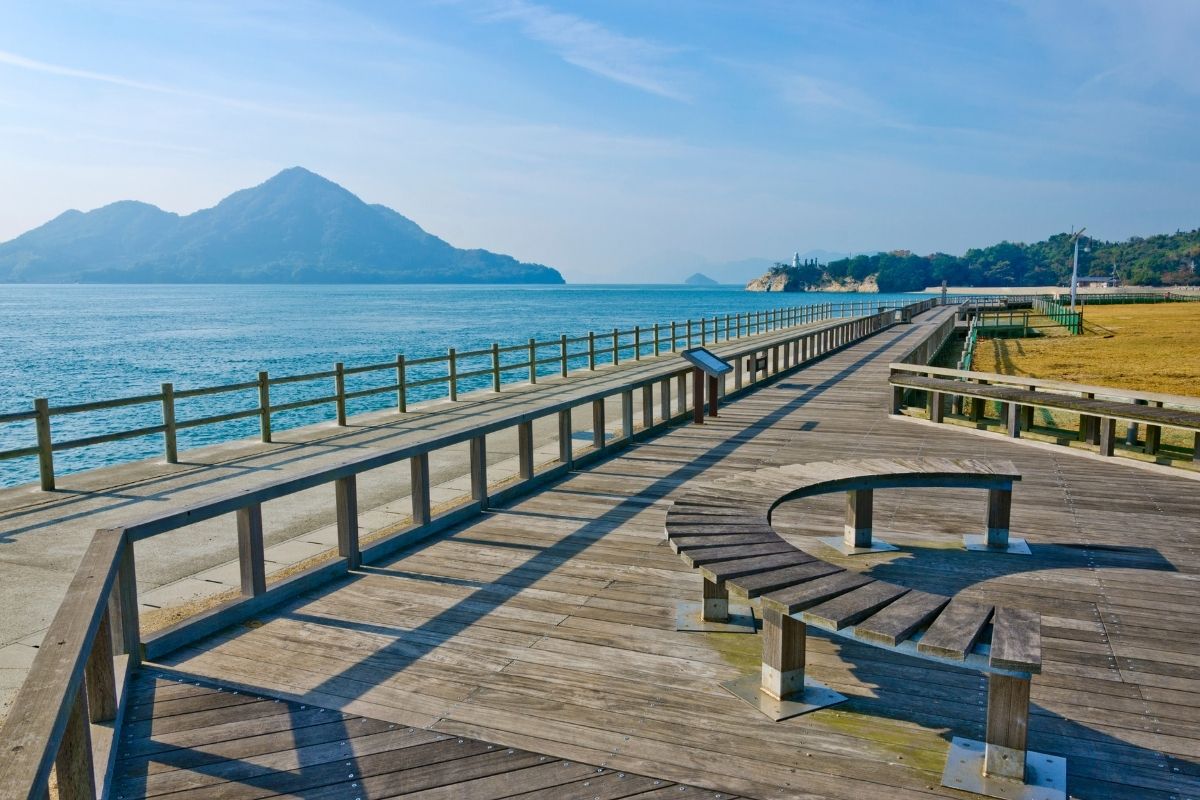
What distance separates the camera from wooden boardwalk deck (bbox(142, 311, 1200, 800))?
357cm

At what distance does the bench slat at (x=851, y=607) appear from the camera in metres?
3.65

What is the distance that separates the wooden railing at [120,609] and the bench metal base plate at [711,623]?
218cm

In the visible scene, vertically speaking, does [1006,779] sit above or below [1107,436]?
below

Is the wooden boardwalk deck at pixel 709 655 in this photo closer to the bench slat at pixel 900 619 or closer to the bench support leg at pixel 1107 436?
the bench slat at pixel 900 619

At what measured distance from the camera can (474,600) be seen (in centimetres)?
533

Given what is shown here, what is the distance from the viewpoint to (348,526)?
5.90 meters

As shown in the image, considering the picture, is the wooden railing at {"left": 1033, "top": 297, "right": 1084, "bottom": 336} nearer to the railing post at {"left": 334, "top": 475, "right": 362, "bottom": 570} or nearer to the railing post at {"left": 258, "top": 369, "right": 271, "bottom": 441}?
the railing post at {"left": 258, "top": 369, "right": 271, "bottom": 441}

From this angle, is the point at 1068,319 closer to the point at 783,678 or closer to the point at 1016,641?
the point at 783,678

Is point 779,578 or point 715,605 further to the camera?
point 715,605

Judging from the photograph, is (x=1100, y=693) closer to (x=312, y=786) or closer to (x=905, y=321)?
(x=312, y=786)

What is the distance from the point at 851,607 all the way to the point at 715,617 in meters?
1.36

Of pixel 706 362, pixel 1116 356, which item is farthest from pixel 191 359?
pixel 706 362

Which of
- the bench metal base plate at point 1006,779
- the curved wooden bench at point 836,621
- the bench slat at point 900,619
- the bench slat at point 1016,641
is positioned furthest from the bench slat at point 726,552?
the bench metal base plate at point 1006,779

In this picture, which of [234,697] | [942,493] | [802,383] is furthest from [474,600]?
[802,383]
